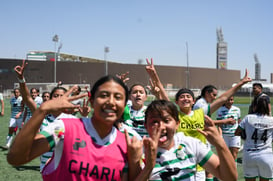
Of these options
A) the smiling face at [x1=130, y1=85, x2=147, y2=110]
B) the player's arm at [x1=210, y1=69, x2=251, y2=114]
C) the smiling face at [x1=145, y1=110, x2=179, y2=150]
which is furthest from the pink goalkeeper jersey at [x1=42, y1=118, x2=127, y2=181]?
the smiling face at [x1=130, y1=85, x2=147, y2=110]

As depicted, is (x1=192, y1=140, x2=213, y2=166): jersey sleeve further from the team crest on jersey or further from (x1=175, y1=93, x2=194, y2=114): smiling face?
(x1=175, y1=93, x2=194, y2=114): smiling face

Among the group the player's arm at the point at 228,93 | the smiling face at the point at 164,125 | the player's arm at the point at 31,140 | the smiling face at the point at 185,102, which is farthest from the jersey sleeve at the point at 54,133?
the smiling face at the point at 185,102

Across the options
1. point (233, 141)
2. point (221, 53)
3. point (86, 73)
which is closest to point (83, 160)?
point (233, 141)

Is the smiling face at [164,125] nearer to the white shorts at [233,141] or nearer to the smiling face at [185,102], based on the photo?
the smiling face at [185,102]

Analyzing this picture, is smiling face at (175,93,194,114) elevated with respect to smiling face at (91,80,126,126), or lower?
lower

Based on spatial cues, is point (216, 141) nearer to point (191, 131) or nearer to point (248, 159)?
point (191, 131)

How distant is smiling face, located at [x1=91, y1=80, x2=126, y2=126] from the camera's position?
229cm

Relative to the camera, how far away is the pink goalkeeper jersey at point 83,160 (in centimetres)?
220

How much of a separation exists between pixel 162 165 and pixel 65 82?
69.3 metres

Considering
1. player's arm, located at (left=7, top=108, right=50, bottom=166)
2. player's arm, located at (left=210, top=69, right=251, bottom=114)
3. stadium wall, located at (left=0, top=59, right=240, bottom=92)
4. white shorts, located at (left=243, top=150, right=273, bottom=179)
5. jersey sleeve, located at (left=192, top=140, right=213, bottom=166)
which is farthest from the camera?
stadium wall, located at (left=0, top=59, right=240, bottom=92)

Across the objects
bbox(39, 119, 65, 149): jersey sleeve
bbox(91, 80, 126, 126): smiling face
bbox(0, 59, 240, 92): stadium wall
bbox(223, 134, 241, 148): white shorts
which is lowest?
bbox(223, 134, 241, 148): white shorts

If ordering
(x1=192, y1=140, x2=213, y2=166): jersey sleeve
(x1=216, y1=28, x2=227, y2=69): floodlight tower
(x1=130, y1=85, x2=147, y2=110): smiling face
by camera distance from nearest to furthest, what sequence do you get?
1. (x1=192, y1=140, x2=213, y2=166): jersey sleeve
2. (x1=130, y1=85, x2=147, y2=110): smiling face
3. (x1=216, y1=28, x2=227, y2=69): floodlight tower

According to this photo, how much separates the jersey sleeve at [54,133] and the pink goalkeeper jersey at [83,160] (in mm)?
33

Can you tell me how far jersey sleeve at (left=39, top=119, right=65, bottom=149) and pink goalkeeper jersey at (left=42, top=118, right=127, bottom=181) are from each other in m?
0.03
